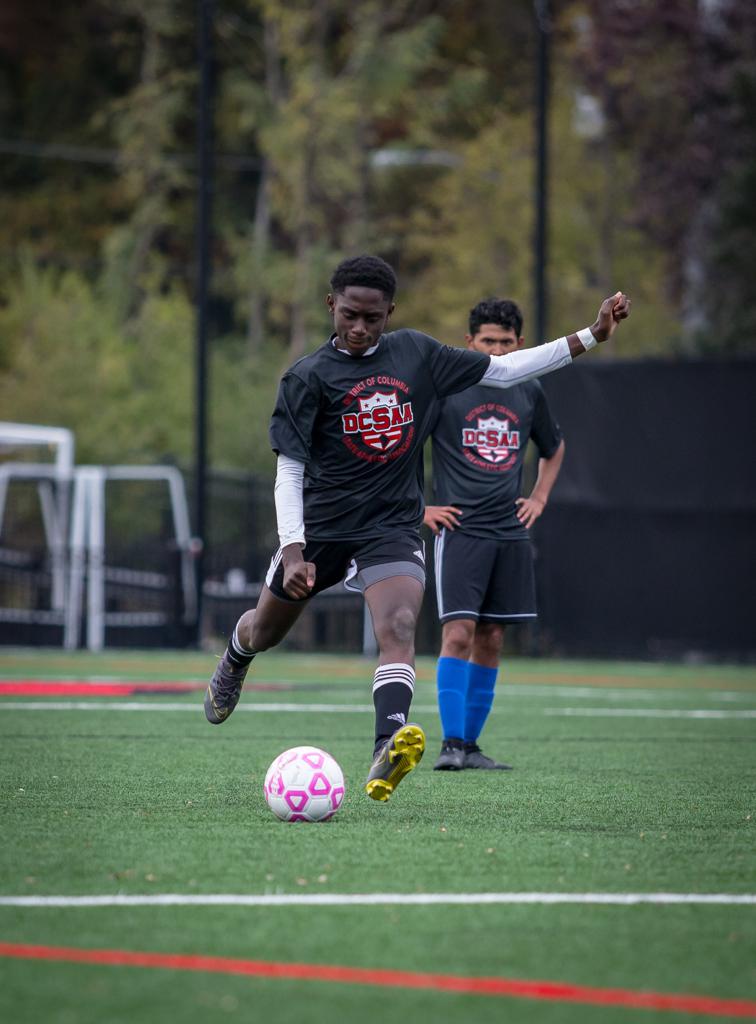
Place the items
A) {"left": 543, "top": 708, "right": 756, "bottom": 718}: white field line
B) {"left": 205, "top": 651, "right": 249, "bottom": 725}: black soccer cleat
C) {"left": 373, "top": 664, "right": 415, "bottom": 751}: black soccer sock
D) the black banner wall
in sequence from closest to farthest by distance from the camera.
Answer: {"left": 373, "top": 664, "right": 415, "bottom": 751}: black soccer sock, {"left": 205, "top": 651, "right": 249, "bottom": 725}: black soccer cleat, {"left": 543, "top": 708, "right": 756, "bottom": 718}: white field line, the black banner wall

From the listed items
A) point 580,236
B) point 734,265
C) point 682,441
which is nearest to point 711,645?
point 682,441

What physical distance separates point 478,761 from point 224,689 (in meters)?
1.44

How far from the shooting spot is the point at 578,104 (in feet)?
110

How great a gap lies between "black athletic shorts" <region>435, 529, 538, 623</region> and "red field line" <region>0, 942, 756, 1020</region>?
4.47 m

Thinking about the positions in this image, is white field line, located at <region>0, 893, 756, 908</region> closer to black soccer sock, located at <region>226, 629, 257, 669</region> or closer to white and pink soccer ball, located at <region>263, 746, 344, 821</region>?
white and pink soccer ball, located at <region>263, 746, 344, 821</region>

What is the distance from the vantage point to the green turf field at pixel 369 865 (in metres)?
3.80

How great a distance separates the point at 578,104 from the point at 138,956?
31.2 m

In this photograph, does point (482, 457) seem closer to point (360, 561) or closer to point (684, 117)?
point (360, 561)

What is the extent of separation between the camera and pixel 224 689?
7613 mm

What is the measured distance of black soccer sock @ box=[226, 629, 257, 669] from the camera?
743 cm

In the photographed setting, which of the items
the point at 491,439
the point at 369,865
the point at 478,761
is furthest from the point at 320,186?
the point at 369,865

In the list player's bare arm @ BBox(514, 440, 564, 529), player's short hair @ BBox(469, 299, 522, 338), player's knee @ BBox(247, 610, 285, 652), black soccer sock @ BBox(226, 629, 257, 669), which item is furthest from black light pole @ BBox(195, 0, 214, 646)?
player's knee @ BBox(247, 610, 285, 652)

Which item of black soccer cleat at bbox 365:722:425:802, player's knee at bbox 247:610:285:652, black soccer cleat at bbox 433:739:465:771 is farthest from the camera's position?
black soccer cleat at bbox 433:739:465:771

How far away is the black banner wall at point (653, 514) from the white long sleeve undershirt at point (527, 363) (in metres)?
10.5
